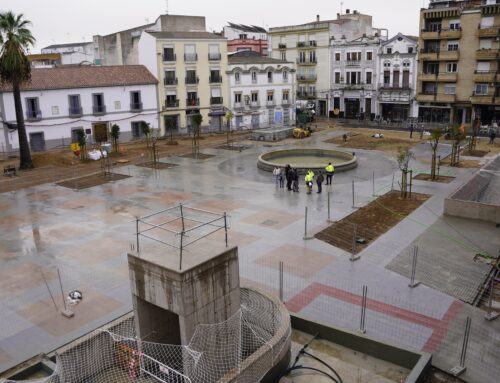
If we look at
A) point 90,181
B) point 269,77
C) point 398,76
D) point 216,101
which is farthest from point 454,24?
point 90,181

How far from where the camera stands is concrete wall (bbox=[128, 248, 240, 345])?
35.5 ft

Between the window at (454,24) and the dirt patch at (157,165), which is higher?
the window at (454,24)

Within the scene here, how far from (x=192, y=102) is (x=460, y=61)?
103ft

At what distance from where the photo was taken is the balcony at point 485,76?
55.9 metres

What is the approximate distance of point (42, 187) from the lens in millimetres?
33812

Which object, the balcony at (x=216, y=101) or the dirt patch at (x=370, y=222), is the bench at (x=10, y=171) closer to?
the dirt patch at (x=370, y=222)

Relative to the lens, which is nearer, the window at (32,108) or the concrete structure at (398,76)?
the window at (32,108)

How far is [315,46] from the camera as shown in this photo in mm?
71812

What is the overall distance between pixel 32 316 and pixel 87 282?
8.46 ft

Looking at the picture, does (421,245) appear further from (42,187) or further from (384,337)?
(42,187)

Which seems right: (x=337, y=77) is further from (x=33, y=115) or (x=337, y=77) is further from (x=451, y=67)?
(x=33, y=115)

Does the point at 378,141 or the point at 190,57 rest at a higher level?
the point at 190,57

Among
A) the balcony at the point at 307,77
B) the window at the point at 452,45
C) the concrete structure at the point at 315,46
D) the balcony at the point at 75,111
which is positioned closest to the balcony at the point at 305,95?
the concrete structure at the point at 315,46

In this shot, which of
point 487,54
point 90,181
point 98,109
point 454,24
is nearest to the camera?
point 90,181
